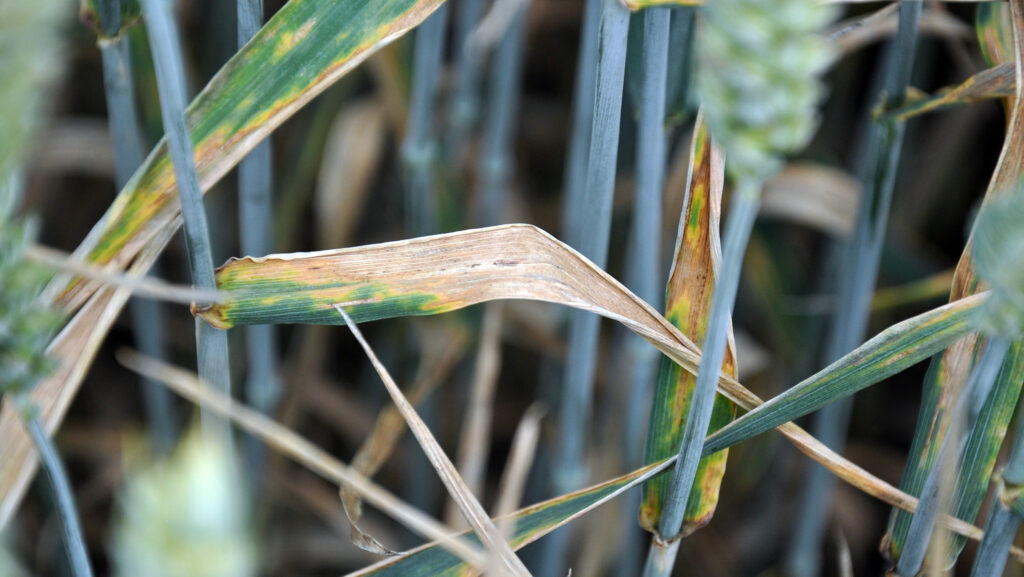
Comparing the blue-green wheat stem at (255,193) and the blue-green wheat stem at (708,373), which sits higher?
the blue-green wheat stem at (255,193)

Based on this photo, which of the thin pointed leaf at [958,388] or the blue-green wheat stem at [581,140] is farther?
the blue-green wheat stem at [581,140]

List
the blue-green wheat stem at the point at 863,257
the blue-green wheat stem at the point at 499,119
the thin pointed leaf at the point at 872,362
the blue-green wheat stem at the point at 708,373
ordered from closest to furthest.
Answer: the blue-green wheat stem at the point at 708,373, the thin pointed leaf at the point at 872,362, the blue-green wheat stem at the point at 863,257, the blue-green wheat stem at the point at 499,119

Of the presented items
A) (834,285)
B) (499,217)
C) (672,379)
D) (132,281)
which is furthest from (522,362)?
(132,281)

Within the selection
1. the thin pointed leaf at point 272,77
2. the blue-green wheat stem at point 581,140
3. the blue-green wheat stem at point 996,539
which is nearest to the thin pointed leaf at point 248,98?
the thin pointed leaf at point 272,77

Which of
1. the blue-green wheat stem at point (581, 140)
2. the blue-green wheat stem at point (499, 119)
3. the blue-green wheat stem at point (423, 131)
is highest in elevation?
the blue-green wheat stem at point (499, 119)

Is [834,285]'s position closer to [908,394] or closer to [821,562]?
[908,394]

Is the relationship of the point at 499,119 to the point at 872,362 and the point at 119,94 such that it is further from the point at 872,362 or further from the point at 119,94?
the point at 872,362

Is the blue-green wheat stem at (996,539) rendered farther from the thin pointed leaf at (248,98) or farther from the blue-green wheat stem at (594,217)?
the thin pointed leaf at (248,98)
